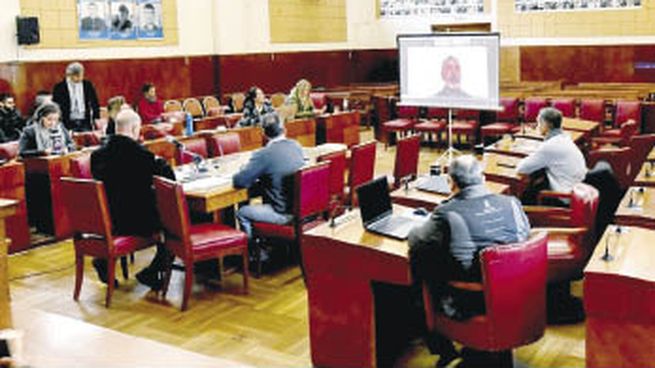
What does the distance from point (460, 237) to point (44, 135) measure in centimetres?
488

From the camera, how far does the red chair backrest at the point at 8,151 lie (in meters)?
7.26

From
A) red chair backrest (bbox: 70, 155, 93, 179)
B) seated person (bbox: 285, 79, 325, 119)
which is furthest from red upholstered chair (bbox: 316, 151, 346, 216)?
seated person (bbox: 285, 79, 325, 119)

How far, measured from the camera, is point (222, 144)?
738 cm

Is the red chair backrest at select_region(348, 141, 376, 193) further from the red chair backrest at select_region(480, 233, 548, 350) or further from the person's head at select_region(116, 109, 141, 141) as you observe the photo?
the red chair backrest at select_region(480, 233, 548, 350)

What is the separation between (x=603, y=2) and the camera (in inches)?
Result: 547

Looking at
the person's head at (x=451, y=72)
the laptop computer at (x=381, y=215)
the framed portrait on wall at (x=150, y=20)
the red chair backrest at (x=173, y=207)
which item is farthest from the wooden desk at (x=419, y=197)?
the framed portrait on wall at (x=150, y=20)

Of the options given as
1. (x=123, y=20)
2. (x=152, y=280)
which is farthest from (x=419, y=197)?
(x=123, y=20)

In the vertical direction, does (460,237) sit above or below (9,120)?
below

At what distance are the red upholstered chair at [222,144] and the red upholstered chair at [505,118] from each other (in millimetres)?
4325

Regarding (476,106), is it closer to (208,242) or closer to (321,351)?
(208,242)

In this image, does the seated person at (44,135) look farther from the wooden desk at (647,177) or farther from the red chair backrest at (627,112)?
the red chair backrest at (627,112)

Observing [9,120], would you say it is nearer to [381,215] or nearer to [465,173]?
[381,215]

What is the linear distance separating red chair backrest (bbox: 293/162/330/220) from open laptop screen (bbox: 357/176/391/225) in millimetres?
1189

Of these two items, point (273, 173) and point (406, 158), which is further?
point (406, 158)
